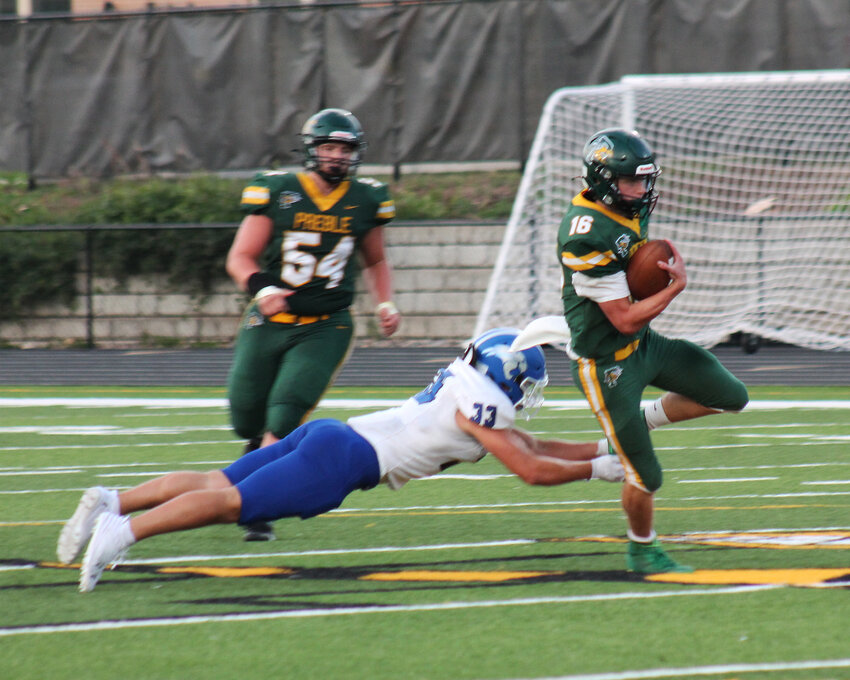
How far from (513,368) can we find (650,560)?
2.91 ft

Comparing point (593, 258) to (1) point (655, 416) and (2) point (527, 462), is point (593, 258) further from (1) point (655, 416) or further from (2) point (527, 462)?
Result: (1) point (655, 416)

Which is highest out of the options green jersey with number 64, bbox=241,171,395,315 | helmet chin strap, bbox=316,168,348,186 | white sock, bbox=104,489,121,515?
helmet chin strap, bbox=316,168,348,186

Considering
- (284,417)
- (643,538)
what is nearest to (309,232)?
(284,417)

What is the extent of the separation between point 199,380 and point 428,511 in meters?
7.68

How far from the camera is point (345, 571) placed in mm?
4855

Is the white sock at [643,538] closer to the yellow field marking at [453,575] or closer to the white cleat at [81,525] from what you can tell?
the yellow field marking at [453,575]

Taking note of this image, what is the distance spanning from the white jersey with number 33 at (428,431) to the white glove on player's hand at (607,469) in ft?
1.20

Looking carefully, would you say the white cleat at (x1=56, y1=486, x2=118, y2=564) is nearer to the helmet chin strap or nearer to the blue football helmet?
the blue football helmet

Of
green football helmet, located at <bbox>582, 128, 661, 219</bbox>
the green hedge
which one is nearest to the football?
green football helmet, located at <bbox>582, 128, 661, 219</bbox>

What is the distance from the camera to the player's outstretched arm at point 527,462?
15.0 feet

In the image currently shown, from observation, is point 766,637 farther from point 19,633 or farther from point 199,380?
point 199,380

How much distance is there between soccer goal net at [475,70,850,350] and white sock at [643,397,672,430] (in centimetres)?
837

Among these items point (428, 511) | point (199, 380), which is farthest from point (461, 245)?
point (428, 511)

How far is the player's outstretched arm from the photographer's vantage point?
456 centimetres
